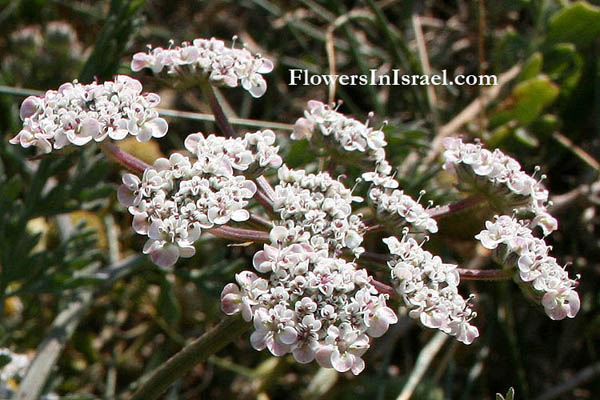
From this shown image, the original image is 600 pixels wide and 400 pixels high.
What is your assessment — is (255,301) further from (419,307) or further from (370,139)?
(370,139)

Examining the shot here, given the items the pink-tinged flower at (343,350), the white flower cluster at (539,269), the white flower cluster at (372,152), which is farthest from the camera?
the white flower cluster at (372,152)

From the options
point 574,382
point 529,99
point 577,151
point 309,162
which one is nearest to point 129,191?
point 309,162

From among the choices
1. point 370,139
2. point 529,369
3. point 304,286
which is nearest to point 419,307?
point 304,286

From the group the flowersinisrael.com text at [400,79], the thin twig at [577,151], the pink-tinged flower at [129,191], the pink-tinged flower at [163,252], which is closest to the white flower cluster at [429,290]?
the pink-tinged flower at [163,252]

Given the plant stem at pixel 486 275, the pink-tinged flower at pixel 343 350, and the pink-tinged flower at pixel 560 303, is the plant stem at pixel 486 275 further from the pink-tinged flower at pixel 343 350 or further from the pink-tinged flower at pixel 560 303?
the pink-tinged flower at pixel 343 350

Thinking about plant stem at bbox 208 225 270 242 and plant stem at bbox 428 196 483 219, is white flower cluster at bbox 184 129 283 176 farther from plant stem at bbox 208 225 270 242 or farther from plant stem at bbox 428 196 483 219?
plant stem at bbox 428 196 483 219

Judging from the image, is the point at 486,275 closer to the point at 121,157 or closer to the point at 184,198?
the point at 184,198
